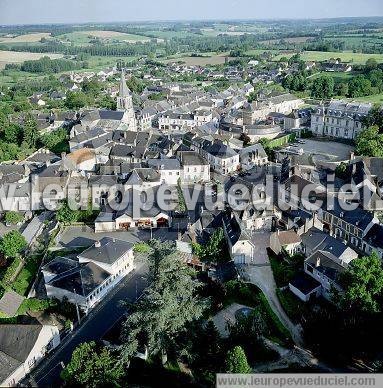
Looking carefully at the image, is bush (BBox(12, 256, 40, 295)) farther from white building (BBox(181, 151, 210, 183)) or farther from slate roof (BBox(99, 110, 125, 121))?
slate roof (BBox(99, 110, 125, 121))

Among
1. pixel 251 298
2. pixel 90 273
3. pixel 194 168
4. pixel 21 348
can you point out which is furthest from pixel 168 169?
pixel 21 348

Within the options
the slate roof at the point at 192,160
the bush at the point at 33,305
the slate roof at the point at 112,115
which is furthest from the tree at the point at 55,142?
the bush at the point at 33,305

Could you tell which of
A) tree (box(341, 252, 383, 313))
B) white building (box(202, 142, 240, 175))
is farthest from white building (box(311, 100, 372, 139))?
tree (box(341, 252, 383, 313))

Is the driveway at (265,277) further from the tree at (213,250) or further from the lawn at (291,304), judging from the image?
the tree at (213,250)


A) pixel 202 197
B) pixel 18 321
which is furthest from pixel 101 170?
pixel 18 321

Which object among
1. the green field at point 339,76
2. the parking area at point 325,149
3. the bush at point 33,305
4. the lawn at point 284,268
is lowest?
the bush at point 33,305

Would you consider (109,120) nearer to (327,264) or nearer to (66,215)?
(66,215)
